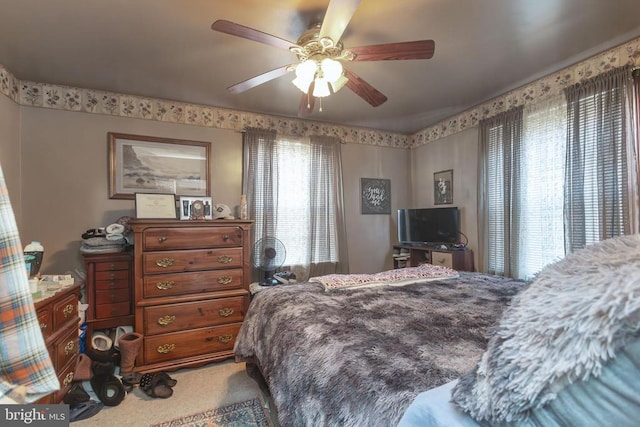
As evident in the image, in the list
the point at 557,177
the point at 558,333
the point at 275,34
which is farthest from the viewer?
the point at 557,177

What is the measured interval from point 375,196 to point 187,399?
317 centimetres

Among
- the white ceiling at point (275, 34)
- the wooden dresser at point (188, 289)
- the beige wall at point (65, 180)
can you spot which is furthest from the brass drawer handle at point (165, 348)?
the white ceiling at point (275, 34)

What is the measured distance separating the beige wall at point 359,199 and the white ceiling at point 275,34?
118 centimetres

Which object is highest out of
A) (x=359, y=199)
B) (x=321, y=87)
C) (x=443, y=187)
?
(x=321, y=87)

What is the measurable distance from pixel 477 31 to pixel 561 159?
4.64ft

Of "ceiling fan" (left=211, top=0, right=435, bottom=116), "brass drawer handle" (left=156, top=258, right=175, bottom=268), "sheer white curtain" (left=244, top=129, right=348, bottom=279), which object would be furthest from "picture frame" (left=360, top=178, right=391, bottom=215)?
"brass drawer handle" (left=156, top=258, right=175, bottom=268)

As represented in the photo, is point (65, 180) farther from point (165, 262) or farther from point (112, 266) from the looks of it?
point (165, 262)

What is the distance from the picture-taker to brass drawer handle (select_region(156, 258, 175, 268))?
2.43 meters

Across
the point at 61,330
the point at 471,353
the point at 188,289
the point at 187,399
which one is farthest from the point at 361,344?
the point at 188,289

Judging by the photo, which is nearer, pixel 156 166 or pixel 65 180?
pixel 65 180

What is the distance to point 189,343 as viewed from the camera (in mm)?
2496

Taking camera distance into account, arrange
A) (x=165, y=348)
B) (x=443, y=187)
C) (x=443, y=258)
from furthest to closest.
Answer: (x=443, y=187) → (x=443, y=258) → (x=165, y=348)

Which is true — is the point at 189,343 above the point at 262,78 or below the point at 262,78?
below

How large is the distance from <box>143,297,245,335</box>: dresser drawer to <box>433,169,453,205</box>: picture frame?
110 inches
